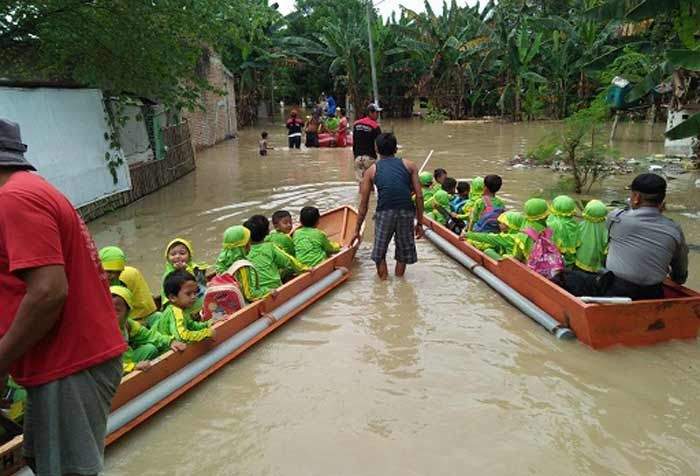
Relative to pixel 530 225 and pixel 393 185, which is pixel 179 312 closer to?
pixel 393 185

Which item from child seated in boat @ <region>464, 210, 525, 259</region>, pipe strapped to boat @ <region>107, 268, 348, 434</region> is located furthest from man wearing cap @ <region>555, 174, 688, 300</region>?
pipe strapped to boat @ <region>107, 268, 348, 434</region>

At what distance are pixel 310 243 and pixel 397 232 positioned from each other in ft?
3.43

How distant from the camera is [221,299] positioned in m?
5.07

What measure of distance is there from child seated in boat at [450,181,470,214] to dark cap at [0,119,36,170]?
748 centimetres

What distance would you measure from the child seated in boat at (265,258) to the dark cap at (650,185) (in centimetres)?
345

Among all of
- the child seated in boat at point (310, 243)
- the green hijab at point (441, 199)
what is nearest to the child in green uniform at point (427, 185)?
the green hijab at point (441, 199)

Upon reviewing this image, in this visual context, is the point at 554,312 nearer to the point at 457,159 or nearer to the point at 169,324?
the point at 169,324

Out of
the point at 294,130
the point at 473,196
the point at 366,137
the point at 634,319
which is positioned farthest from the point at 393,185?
the point at 294,130

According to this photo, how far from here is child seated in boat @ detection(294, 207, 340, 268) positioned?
6680mm

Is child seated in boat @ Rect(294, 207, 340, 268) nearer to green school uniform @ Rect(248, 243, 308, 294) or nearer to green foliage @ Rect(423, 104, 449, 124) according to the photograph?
green school uniform @ Rect(248, 243, 308, 294)

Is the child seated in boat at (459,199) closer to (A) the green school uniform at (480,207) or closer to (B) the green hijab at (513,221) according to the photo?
(A) the green school uniform at (480,207)

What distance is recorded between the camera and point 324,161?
17312 millimetres

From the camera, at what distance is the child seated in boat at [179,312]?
14.3 feet

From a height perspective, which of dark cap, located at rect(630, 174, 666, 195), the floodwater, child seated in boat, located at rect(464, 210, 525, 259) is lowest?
the floodwater
